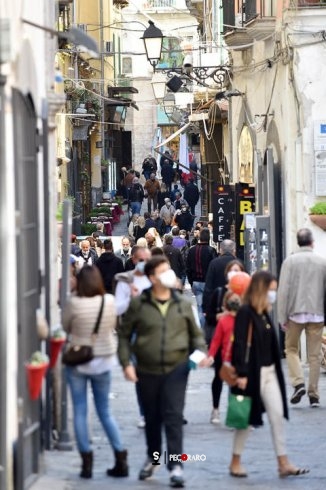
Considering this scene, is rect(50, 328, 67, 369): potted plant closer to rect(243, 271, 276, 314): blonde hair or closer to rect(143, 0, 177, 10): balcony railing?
rect(243, 271, 276, 314): blonde hair

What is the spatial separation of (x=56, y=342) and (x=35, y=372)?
1189 mm

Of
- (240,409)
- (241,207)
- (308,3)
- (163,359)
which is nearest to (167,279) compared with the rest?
(163,359)

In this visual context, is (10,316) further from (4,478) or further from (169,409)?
(169,409)

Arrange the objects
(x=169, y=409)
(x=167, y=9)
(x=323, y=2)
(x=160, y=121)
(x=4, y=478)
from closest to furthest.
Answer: (x=4, y=478) < (x=169, y=409) < (x=323, y=2) < (x=160, y=121) < (x=167, y=9)

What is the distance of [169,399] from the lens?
12.0 meters

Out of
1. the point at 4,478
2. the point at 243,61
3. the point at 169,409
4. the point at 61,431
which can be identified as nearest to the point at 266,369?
the point at 169,409

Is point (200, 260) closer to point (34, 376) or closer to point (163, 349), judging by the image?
point (163, 349)

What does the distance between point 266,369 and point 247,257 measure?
12027mm

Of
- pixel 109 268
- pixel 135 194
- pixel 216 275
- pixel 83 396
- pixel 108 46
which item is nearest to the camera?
pixel 83 396

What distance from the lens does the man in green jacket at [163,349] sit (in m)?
12.0

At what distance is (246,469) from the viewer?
42.4ft

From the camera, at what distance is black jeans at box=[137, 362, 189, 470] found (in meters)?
12.0

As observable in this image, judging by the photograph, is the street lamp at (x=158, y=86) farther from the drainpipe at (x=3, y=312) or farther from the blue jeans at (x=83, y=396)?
the drainpipe at (x=3, y=312)

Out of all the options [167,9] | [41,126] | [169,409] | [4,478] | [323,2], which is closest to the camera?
[4,478]
